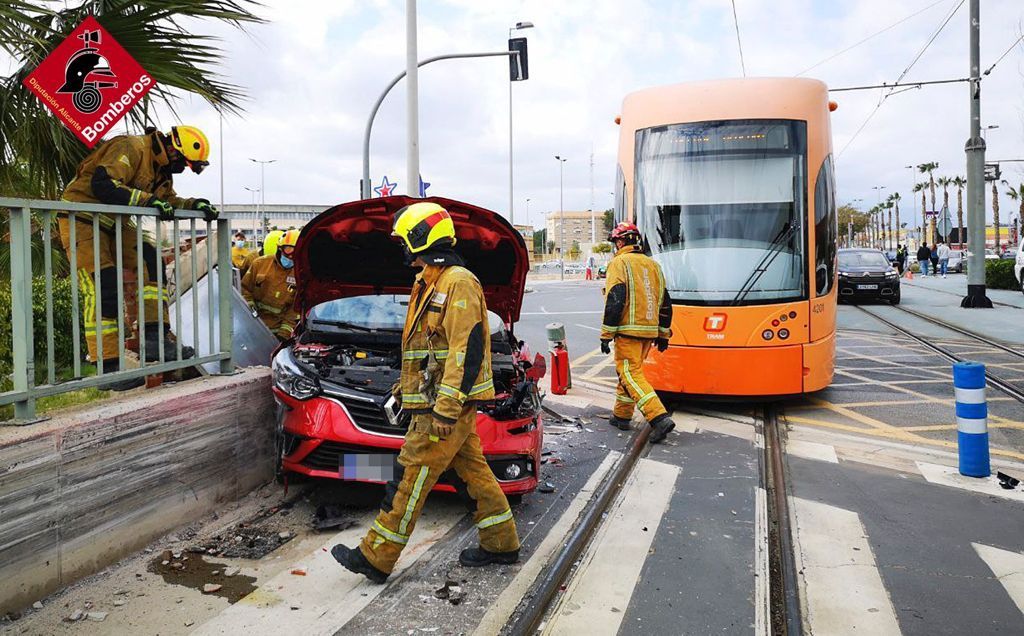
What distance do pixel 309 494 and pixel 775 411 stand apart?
4.93 metres

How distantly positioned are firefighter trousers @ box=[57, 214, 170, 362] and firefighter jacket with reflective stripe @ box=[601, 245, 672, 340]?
3.62 metres

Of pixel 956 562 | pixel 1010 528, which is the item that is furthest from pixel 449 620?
pixel 1010 528

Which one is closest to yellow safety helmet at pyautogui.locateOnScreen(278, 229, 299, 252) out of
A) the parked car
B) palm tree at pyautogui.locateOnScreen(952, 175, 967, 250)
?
the parked car

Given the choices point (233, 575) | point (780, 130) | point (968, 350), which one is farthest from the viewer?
point (968, 350)

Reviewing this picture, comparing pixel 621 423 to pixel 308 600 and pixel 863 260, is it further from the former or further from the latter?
pixel 863 260

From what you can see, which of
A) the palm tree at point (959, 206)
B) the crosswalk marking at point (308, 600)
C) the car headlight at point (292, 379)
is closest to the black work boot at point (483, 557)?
the crosswalk marking at point (308, 600)

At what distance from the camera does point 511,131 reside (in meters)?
38.7

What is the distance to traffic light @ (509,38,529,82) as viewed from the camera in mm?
15301

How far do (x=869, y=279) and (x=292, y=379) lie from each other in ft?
65.0

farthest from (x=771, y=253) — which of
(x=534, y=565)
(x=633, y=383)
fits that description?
(x=534, y=565)

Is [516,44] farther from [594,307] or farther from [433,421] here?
[433,421]

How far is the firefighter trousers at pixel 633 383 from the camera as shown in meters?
6.70

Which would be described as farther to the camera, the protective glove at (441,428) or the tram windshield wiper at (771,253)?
the tram windshield wiper at (771,253)

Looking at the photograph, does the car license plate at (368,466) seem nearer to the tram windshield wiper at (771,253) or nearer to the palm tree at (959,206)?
the tram windshield wiper at (771,253)
